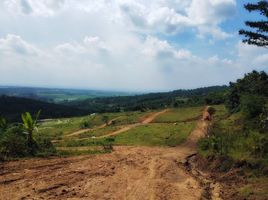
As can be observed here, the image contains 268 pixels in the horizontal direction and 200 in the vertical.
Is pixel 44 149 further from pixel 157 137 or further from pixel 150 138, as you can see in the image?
pixel 157 137

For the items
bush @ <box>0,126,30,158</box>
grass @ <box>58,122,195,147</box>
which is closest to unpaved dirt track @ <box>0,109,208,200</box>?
bush @ <box>0,126,30,158</box>

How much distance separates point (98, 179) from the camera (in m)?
20.9

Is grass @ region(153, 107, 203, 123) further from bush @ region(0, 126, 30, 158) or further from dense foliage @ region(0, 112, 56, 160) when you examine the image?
bush @ region(0, 126, 30, 158)

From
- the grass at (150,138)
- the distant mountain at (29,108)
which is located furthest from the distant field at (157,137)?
the distant mountain at (29,108)

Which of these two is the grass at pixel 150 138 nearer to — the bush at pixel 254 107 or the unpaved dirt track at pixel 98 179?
the bush at pixel 254 107

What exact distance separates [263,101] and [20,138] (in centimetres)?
2230

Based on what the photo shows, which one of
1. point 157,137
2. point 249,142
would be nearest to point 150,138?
point 157,137

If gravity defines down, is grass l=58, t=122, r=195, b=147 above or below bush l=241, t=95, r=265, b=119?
below

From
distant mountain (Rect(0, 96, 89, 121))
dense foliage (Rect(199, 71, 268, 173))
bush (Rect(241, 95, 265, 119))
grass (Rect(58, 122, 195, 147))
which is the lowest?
distant mountain (Rect(0, 96, 89, 121))

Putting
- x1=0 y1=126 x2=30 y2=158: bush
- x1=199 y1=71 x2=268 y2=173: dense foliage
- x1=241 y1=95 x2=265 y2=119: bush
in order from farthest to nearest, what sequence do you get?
1. x1=241 y1=95 x2=265 y2=119: bush
2. x1=0 y1=126 x2=30 y2=158: bush
3. x1=199 y1=71 x2=268 y2=173: dense foliage

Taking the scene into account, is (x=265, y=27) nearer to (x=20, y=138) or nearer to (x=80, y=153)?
(x=80, y=153)

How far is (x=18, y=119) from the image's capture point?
12100 cm

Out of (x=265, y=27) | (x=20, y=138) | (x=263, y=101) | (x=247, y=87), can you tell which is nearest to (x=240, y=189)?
(x=265, y=27)

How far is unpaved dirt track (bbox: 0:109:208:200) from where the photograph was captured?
1761 cm
